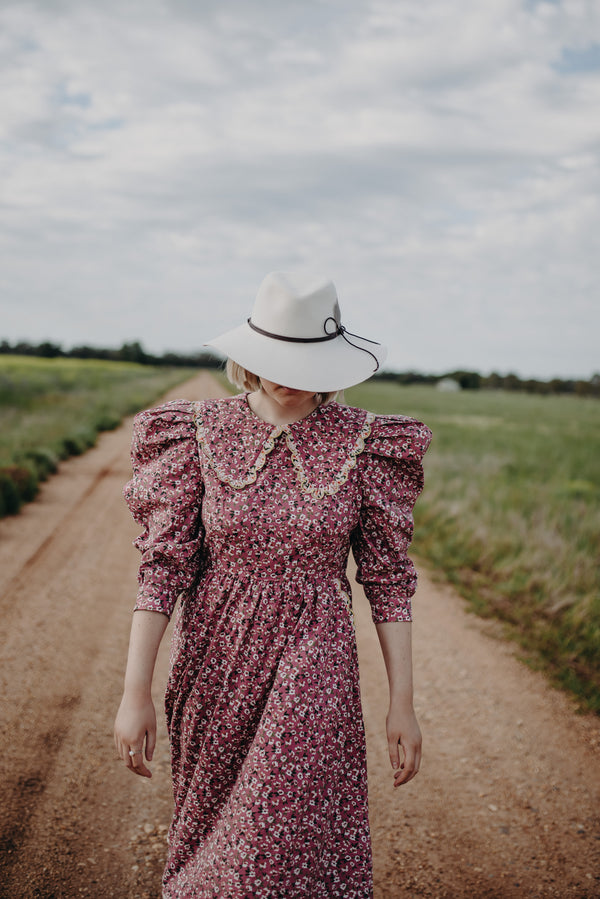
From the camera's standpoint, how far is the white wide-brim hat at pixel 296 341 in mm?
2006

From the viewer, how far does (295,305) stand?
206 cm

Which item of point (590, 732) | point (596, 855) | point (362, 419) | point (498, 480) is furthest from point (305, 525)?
point (498, 480)

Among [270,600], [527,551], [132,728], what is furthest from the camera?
[527,551]

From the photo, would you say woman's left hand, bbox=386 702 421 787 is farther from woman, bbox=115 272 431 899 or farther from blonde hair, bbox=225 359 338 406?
blonde hair, bbox=225 359 338 406

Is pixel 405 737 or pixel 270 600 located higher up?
pixel 270 600

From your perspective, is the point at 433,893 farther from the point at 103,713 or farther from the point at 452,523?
the point at 452,523

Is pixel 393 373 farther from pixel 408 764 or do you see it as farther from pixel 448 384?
pixel 408 764

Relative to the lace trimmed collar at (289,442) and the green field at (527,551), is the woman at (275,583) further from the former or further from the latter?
the green field at (527,551)

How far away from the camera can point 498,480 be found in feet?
43.6

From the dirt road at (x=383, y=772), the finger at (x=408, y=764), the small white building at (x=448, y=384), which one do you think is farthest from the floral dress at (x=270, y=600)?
the small white building at (x=448, y=384)

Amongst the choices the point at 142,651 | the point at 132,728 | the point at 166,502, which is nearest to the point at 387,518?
the point at 166,502

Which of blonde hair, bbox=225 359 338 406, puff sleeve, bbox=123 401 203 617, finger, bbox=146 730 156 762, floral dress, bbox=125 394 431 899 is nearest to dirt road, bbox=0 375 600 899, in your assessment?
floral dress, bbox=125 394 431 899

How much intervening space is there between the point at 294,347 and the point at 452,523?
274 inches

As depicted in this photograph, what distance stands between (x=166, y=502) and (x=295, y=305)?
68cm
